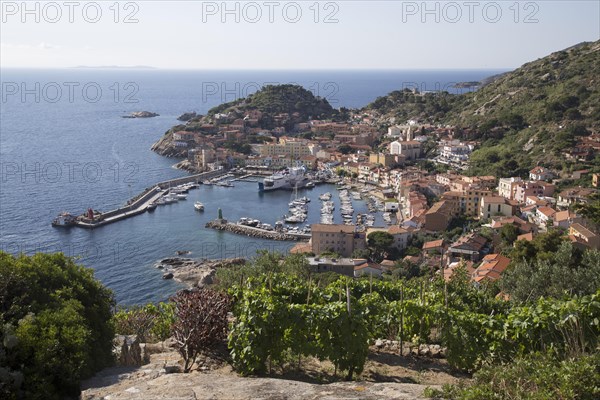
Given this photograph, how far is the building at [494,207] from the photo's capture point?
2920cm

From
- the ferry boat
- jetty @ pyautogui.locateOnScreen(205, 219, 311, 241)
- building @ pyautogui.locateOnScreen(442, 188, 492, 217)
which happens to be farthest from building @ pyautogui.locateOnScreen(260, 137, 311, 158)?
building @ pyautogui.locateOnScreen(442, 188, 492, 217)

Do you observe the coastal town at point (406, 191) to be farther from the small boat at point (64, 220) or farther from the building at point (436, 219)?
the small boat at point (64, 220)

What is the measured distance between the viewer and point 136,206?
34.5m

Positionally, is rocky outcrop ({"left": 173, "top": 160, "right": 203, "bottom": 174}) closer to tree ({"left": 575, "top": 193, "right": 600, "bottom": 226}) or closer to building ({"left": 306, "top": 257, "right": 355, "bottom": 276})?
building ({"left": 306, "top": 257, "right": 355, "bottom": 276})

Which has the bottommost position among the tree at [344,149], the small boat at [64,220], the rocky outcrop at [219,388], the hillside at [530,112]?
the small boat at [64,220]

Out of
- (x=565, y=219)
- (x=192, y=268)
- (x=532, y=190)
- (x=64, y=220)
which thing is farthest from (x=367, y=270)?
(x=64, y=220)

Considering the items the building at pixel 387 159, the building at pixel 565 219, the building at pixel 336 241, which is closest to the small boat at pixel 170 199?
the building at pixel 336 241

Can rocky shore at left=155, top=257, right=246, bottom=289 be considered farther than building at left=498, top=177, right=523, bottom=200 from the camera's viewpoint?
No

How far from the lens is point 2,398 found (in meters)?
4.21

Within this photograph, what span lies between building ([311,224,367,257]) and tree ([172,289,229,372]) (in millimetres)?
20588

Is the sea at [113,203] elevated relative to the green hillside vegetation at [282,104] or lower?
lower

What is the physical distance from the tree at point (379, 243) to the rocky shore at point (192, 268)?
638cm

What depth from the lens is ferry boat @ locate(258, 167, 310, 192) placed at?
41.0m

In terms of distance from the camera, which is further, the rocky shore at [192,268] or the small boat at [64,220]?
the small boat at [64,220]
